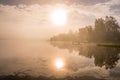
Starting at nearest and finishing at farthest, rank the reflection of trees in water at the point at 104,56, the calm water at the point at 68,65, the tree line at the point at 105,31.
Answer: the calm water at the point at 68,65
the reflection of trees in water at the point at 104,56
the tree line at the point at 105,31

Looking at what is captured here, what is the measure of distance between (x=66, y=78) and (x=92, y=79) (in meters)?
3.34

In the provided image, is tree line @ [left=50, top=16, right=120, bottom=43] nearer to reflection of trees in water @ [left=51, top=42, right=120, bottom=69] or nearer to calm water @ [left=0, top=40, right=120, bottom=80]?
reflection of trees in water @ [left=51, top=42, right=120, bottom=69]

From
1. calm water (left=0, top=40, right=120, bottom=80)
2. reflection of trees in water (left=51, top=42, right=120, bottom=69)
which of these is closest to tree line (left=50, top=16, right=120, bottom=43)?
reflection of trees in water (left=51, top=42, right=120, bottom=69)

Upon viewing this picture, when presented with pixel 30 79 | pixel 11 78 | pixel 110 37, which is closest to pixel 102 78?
pixel 30 79

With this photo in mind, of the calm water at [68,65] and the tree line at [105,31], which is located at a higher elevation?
the tree line at [105,31]

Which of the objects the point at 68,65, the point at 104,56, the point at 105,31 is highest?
the point at 105,31

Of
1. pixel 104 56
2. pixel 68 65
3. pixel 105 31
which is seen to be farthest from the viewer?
pixel 105 31

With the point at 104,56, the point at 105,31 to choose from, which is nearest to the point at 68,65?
the point at 104,56

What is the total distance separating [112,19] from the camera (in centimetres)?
14800

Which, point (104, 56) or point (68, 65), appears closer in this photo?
point (68, 65)

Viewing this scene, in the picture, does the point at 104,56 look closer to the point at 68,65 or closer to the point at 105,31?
the point at 68,65

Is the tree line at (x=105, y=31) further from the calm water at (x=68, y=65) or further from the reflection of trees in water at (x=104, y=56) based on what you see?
the calm water at (x=68, y=65)

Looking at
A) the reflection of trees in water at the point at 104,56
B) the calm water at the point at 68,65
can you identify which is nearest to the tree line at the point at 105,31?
the reflection of trees in water at the point at 104,56

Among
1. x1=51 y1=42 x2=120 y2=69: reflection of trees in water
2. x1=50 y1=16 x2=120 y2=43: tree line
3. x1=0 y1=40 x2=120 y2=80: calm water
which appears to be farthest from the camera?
x1=50 y1=16 x2=120 y2=43: tree line
